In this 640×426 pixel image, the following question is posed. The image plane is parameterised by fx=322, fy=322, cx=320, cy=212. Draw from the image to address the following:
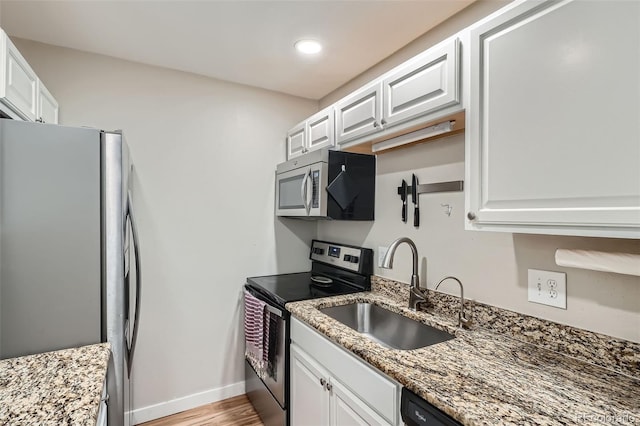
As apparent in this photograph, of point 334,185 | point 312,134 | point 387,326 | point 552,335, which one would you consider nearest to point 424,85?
point 334,185

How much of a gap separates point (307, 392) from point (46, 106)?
209 cm

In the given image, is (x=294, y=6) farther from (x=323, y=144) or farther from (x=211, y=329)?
(x=211, y=329)

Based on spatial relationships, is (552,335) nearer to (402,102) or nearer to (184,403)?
(402,102)

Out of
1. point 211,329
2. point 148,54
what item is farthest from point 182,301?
point 148,54

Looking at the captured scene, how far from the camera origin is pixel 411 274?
1930 millimetres

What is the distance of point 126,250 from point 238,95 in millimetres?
1515

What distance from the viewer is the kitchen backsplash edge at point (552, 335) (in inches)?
41.9

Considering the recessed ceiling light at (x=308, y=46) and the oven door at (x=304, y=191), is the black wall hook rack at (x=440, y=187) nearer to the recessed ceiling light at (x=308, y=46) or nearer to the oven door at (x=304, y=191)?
the oven door at (x=304, y=191)

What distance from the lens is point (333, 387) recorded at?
1.46 meters

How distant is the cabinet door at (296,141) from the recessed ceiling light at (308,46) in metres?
0.55

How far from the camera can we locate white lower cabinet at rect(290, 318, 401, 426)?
1.18 metres

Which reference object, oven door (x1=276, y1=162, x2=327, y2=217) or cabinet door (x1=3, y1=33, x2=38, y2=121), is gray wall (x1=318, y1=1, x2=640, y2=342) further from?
cabinet door (x1=3, y1=33, x2=38, y2=121)

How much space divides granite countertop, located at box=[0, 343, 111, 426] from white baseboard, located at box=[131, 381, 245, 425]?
46.3 inches

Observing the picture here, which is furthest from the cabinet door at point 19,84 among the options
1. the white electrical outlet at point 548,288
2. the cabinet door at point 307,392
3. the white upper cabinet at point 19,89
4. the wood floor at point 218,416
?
the white electrical outlet at point 548,288
